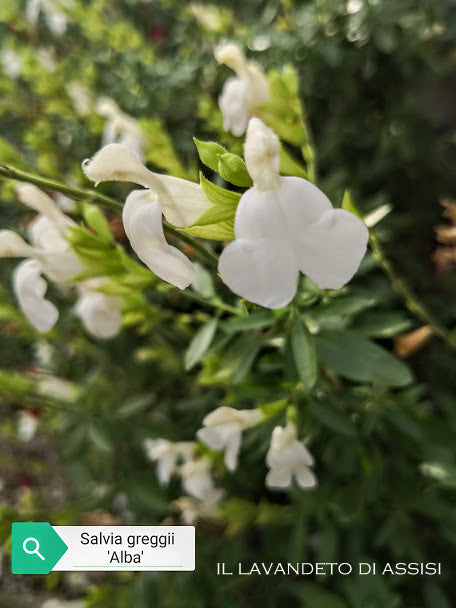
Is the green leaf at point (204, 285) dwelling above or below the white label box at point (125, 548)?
above

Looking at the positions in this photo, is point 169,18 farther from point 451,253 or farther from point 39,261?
point 39,261

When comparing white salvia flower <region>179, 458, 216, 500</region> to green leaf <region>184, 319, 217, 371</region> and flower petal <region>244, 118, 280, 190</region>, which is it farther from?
flower petal <region>244, 118, 280, 190</region>

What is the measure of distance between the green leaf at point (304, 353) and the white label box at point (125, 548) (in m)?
0.30

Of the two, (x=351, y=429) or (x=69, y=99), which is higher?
(x=69, y=99)

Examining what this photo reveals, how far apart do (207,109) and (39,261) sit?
48 cm

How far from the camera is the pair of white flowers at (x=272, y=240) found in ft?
1.22

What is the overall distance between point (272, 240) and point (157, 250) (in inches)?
3.2

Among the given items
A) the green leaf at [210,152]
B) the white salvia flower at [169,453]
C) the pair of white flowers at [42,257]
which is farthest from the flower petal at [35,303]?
the white salvia flower at [169,453]

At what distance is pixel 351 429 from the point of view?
0.73 meters

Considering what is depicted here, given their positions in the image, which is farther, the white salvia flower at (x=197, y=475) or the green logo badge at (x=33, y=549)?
the white salvia flower at (x=197, y=475)

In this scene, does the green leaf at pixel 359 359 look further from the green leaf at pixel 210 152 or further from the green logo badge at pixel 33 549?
the green logo badge at pixel 33 549

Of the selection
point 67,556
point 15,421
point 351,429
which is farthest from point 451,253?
point 15,421

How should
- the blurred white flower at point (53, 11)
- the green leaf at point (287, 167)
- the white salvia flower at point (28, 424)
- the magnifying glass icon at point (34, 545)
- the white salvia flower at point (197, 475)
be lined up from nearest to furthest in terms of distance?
1. the green leaf at point (287, 167)
2. the magnifying glass icon at point (34, 545)
3. the white salvia flower at point (197, 475)
4. the white salvia flower at point (28, 424)
5. the blurred white flower at point (53, 11)

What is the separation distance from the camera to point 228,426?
0.63 meters
